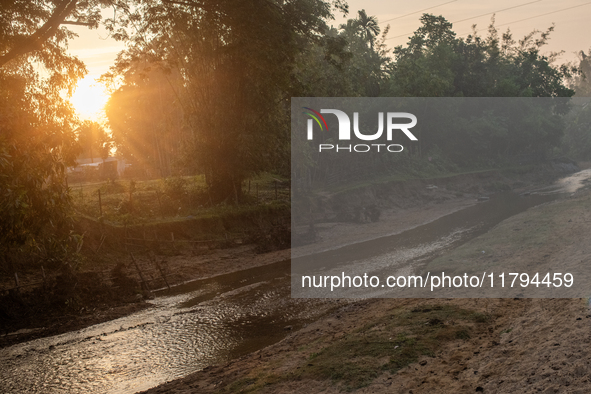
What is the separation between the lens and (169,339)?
49.3 feet

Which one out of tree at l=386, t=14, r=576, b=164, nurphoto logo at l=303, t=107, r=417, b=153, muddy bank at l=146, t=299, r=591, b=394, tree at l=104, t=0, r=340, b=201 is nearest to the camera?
muddy bank at l=146, t=299, r=591, b=394

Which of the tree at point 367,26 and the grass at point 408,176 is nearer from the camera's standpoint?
the grass at point 408,176

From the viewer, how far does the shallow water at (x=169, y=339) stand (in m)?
12.5

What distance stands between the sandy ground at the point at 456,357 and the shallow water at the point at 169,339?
4.37 feet

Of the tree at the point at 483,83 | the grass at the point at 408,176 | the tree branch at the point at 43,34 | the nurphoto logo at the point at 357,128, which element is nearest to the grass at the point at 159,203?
the nurphoto logo at the point at 357,128

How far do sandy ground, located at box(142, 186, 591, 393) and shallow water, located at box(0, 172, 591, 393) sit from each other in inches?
52.4

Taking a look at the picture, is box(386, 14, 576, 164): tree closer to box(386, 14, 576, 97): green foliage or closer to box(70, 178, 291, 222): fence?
box(386, 14, 576, 97): green foliage

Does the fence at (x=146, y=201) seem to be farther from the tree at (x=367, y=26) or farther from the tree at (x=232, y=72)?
the tree at (x=367, y=26)

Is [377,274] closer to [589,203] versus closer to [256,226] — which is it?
[256,226]

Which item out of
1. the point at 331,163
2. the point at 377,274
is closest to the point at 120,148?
the point at 331,163

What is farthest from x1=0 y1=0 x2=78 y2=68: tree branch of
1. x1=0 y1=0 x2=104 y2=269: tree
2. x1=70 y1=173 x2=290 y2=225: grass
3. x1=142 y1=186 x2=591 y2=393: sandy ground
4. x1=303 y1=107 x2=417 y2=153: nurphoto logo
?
x1=303 y1=107 x2=417 y2=153: nurphoto logo

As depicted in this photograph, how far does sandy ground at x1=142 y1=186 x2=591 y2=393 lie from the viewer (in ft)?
25.5

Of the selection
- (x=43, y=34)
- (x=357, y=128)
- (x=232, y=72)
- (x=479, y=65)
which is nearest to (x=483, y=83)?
(x=479, y=65)

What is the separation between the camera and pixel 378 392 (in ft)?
28.2
